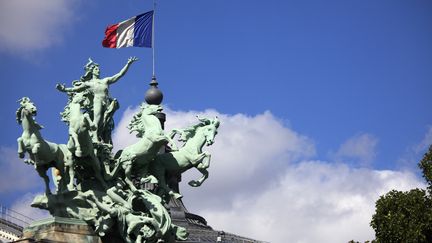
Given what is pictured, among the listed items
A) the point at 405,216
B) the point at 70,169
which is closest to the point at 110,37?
the point at 70,169

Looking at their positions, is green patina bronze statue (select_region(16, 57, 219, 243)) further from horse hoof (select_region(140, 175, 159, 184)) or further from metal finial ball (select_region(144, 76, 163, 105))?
metal finial ball (select_region(144, 76, 163, 105))

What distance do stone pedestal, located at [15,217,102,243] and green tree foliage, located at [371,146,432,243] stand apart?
60.3 ft

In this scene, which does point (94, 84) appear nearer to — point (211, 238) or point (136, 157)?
point (136, 157)

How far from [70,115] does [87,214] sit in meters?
3.93

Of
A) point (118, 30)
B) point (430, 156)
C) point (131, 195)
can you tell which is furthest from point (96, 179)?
point (430, 156)

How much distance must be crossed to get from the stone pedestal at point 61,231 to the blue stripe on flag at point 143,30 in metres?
11.3

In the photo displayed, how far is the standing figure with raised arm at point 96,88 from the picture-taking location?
35781mm

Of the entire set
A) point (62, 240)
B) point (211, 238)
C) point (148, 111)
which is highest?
point (211, 238)

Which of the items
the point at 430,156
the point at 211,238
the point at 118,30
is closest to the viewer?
the point at 118,30

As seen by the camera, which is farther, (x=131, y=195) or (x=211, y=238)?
(x=211, y=238)

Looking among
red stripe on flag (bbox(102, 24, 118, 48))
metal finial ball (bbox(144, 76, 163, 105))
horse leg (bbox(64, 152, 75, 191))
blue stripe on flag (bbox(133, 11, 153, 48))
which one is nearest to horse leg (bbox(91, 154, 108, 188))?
horse leg (bbox(64, 152, 75, 191))

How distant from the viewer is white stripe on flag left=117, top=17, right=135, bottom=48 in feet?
137

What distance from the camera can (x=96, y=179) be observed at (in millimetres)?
35438

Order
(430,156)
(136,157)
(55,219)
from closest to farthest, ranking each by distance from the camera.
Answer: (55,219), (136,157), (430,156)
